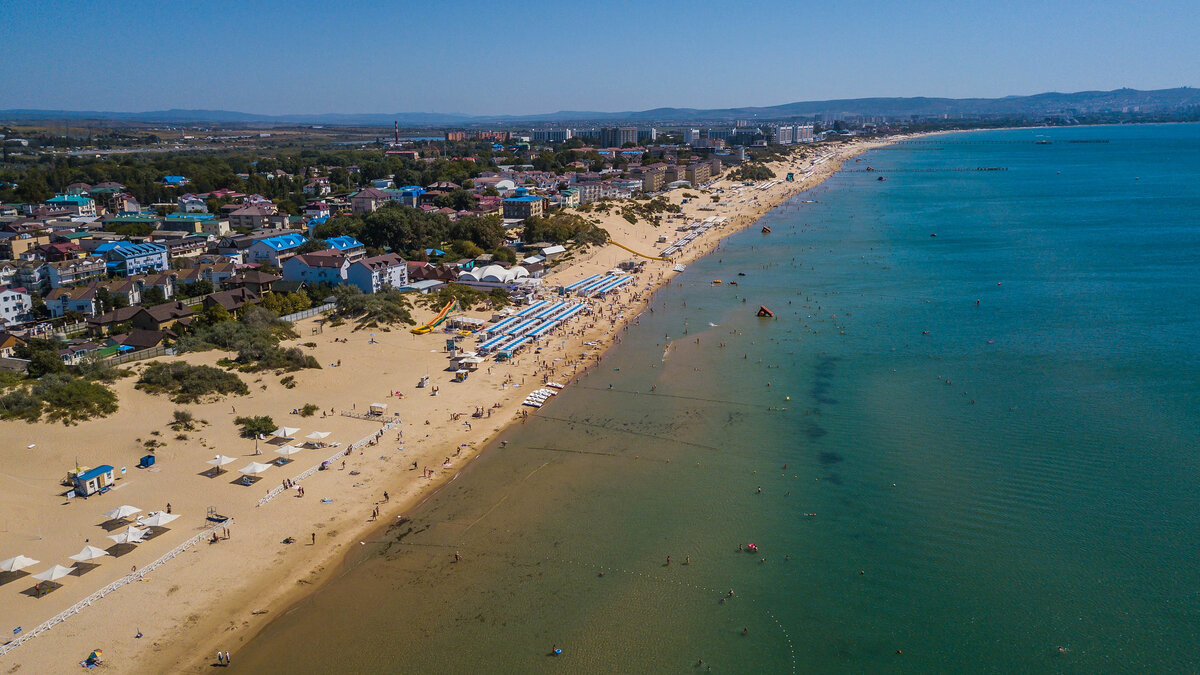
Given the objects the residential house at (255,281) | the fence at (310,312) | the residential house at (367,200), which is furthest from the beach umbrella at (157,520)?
the residential house at (367,200)

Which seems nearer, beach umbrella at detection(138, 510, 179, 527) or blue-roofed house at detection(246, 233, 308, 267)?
beach umbrella at detection(138, 510, 179, 527)

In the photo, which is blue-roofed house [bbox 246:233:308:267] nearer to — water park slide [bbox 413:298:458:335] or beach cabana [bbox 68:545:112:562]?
water park slide [bbox 413:298:458:335]

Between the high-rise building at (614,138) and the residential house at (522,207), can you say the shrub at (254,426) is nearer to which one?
the residential house at (522,207)

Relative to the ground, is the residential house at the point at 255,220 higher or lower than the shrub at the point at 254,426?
higher

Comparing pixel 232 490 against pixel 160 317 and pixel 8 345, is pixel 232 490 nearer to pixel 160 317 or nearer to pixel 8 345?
pixel 160 317

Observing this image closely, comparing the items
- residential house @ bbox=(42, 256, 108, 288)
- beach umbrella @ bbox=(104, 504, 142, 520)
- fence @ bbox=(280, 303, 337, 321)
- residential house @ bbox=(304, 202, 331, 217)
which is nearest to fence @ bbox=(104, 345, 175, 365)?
fence @ bbox=(280, 303, 337, 321)

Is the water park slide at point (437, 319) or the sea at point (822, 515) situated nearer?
the sea at point (822, 515)

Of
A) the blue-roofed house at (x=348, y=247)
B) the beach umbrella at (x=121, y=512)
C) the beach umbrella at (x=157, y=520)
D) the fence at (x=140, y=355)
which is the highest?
the blue-roofed house at (x=348, y=247)
